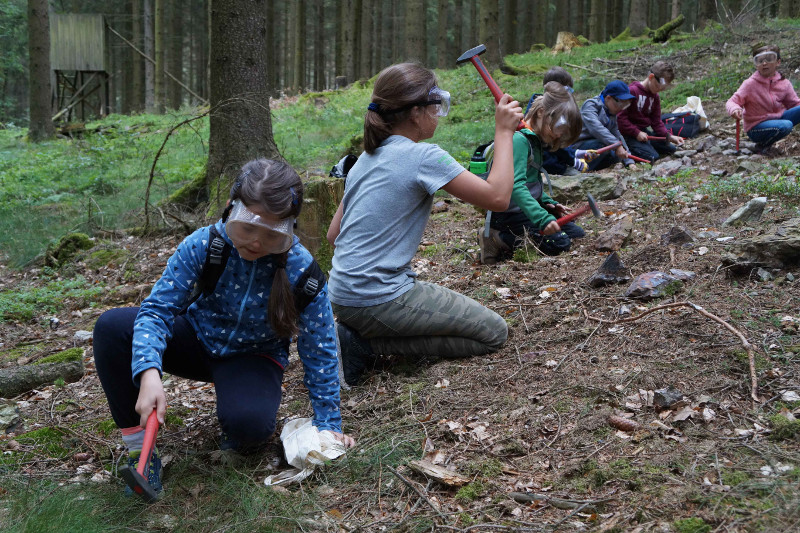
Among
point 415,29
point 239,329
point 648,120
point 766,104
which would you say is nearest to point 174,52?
point 415,29

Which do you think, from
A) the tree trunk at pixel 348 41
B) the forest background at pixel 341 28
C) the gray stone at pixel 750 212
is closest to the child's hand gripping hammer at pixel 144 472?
the gray stone at pixel 750 212

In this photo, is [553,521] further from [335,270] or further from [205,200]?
[205,200]

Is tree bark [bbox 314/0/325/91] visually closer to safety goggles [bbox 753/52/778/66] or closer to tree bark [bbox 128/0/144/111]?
tree bark [bbox 128/0/144/111]

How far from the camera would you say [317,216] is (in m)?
5.04

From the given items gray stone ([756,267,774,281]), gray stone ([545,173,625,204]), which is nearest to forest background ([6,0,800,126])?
gray stone ([545,173,625,204])

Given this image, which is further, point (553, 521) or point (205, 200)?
point (205, 200)

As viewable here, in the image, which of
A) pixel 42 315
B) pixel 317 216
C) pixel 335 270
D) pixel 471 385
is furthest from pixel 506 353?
pixel 42 315

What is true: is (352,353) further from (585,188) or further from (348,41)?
(348,41)

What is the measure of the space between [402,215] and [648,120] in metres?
5.83

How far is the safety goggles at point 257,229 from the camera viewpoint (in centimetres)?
252

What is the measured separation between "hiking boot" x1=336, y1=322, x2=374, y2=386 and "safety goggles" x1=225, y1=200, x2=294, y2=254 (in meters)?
0.99

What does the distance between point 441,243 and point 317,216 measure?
1344mm

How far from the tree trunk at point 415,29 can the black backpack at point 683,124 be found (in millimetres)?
8123

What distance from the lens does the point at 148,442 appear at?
2283 millimetres
